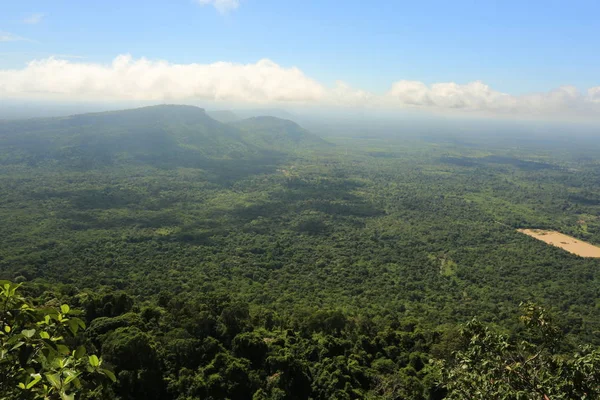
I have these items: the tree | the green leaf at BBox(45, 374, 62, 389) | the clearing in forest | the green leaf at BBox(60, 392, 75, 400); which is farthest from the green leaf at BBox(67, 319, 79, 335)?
the clearing in forest

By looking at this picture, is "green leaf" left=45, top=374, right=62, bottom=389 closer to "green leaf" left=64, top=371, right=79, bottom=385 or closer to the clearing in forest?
"green leaf" left=64, top=371, right=79, bottom=385

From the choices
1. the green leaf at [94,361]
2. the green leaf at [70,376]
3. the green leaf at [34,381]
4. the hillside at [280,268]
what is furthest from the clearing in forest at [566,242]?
the green leaf at [34,381]

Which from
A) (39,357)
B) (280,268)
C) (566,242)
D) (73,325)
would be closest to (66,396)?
(73,325)

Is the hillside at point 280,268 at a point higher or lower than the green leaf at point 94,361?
lower

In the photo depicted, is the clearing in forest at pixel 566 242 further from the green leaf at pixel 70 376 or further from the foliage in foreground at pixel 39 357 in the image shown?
the green leaf at pixel 70 376

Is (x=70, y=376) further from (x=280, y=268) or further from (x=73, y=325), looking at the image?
(x=280, y=268)

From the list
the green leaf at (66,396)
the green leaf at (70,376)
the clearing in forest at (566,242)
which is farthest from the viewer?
the clearing in forest at (566,242)

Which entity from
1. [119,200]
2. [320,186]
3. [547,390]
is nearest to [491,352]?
[547,390]
